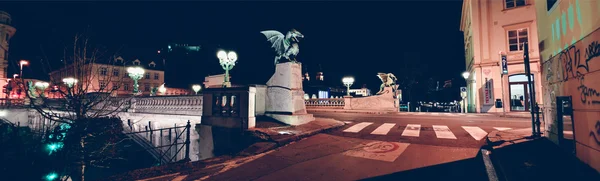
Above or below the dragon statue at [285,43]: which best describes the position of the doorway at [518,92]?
below

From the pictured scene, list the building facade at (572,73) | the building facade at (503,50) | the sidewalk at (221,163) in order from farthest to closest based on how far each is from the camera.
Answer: the building facade at (503,50) < the sidewalk at (221,163) < the building facade at (572,73)

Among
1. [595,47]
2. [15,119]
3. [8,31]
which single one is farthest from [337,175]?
[8,31]

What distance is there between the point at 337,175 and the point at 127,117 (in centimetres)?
1499

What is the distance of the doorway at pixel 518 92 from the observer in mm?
18109

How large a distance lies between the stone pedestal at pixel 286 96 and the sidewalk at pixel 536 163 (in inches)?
237

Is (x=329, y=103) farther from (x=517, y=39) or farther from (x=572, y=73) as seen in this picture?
(x=572, y=73)

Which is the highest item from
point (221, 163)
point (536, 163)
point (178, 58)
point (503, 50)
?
point (178, 58)

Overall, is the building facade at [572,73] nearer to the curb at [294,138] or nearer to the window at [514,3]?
the curb at [294,138]

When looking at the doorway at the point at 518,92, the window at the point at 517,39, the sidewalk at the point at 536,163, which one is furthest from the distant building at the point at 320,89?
the sidewalk at the point at 536,163

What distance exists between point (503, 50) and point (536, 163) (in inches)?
782

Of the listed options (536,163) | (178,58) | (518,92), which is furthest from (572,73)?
(178,58)

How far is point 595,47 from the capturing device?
349 centimetres

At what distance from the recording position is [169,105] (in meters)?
10.7

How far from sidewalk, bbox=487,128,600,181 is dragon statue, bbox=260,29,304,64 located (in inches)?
264
